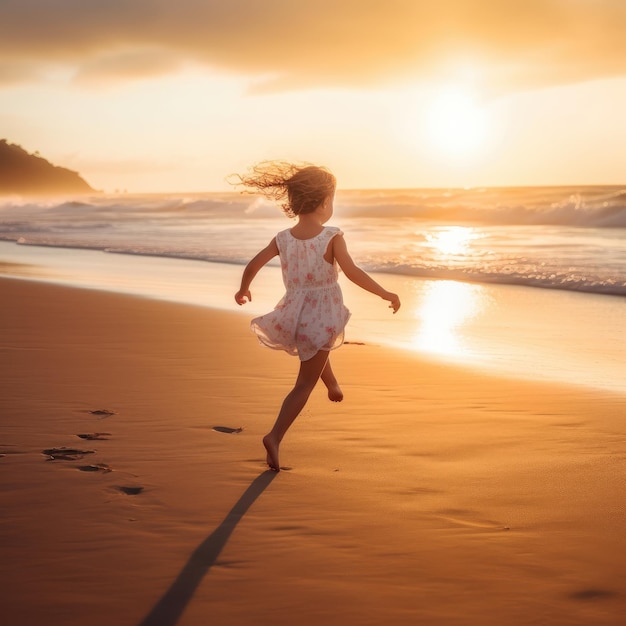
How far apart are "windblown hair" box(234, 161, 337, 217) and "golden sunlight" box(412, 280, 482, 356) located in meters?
3.40

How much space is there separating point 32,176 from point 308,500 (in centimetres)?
15245

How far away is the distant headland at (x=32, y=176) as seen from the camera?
5605 inches

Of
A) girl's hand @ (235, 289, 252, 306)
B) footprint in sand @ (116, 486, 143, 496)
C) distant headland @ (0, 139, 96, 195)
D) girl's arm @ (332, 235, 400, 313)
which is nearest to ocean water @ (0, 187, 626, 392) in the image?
girl's arm @ (332, 235, 400, 313)

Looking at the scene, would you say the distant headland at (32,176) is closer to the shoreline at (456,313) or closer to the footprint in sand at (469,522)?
the shoreline at (456,313)

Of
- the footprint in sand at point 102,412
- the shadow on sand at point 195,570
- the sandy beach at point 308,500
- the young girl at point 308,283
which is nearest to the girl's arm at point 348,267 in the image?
the young girl at point 308,283

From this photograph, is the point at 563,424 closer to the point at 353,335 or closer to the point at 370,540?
the point at 370,540

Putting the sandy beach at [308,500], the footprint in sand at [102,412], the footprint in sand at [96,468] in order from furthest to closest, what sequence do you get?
1. the footprint in sand at [102,412]
2. the footprint in sand at [96,468]
3. the sandy beach at [308,500]

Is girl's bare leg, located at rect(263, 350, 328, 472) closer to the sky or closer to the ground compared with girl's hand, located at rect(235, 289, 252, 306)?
closer to the ground

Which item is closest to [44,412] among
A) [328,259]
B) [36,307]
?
[328,259]

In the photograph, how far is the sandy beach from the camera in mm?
2883

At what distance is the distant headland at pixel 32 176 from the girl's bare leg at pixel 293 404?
5536 inches

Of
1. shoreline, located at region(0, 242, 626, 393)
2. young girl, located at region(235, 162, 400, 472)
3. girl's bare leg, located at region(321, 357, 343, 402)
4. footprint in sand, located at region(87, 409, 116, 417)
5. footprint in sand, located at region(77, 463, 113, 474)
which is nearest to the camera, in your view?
footprint in sand, located at region(77, 463, 113, 474)

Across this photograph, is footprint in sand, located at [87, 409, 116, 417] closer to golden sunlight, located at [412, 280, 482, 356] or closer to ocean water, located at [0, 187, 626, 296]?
golden sunlight, located at [412, 280, 482, 356]

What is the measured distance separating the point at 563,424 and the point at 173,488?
246 centimetres
